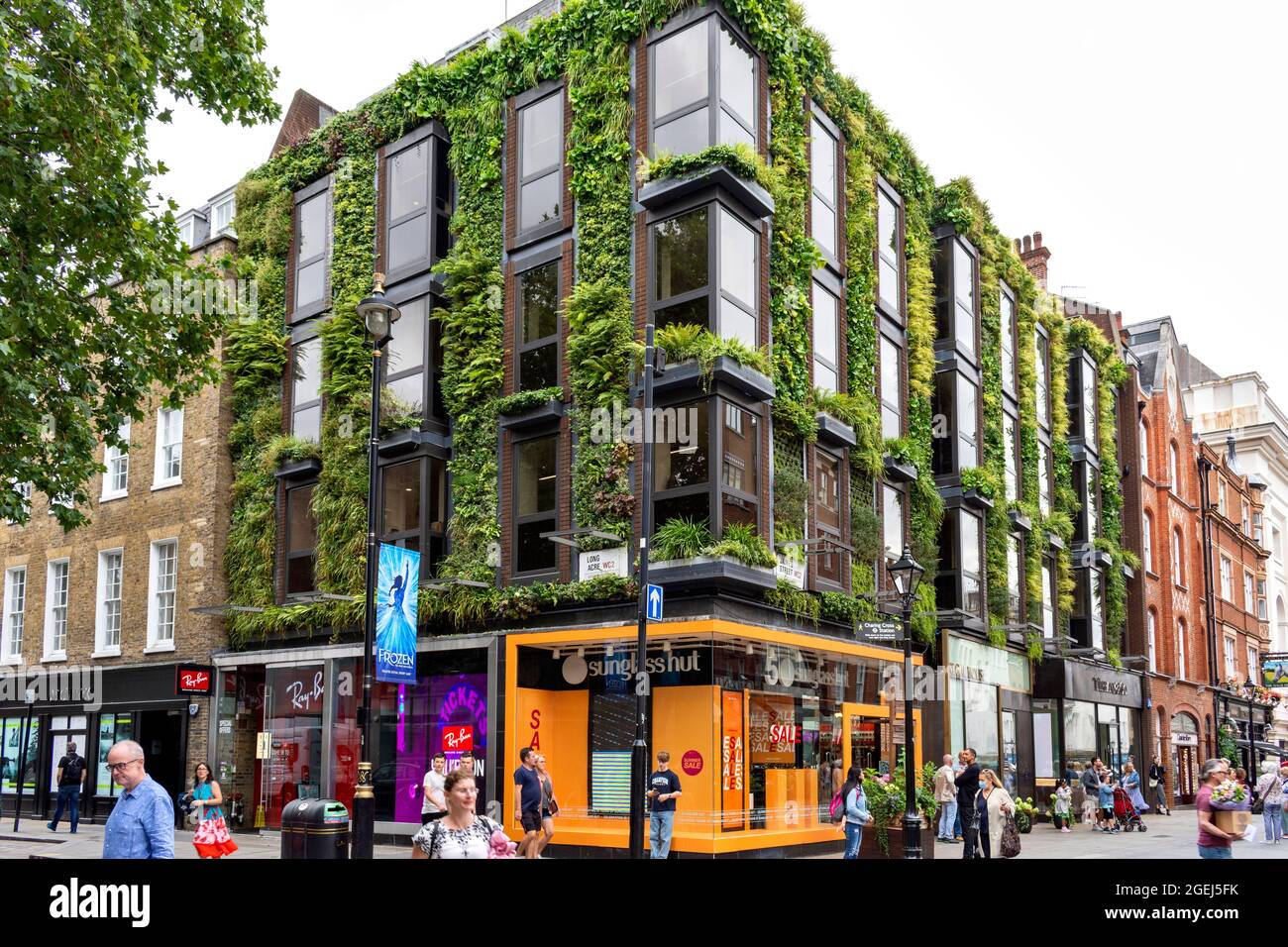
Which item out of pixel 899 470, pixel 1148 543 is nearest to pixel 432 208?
pixel 899 470

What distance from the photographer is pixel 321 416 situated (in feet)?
82.2

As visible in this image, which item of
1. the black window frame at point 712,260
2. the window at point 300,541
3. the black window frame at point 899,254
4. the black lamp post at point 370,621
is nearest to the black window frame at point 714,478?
the black window frame at point 712,260

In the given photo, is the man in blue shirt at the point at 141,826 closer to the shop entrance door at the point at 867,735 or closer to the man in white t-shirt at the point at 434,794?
the man in white t-shirt at the point at 434,794

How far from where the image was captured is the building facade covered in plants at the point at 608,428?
64.7 feet

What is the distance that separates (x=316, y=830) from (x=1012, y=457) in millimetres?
23860

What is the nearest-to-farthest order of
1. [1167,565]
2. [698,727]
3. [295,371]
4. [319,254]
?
[698,727], [295,371], [319,254], [1167,565]

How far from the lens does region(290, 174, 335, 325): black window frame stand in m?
25.8

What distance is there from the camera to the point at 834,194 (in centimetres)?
2466

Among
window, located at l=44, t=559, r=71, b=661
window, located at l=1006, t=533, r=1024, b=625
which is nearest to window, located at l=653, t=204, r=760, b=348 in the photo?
window, located at l=1006, t=533, r=1024, b=625

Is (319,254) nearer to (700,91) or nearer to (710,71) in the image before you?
(700,91)

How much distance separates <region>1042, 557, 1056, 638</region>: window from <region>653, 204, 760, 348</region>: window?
1698cm

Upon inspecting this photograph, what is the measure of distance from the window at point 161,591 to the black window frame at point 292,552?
3.26 metres

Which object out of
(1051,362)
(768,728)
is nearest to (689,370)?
(768,728)
